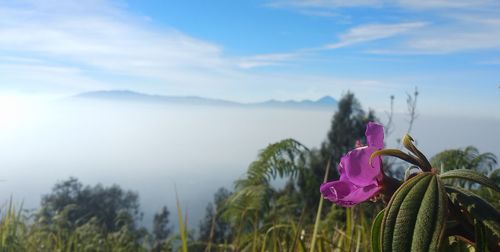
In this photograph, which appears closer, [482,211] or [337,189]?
[482,211]

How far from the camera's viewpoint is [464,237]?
1.90 feet

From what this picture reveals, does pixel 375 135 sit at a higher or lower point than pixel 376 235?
higher

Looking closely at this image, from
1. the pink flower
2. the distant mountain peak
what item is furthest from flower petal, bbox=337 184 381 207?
the distant mountain peak

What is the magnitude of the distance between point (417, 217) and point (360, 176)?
0.35ft

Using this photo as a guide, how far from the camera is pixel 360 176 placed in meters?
0.60

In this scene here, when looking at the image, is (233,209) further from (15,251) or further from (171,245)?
(15,251)

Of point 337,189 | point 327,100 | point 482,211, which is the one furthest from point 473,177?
point 327,100

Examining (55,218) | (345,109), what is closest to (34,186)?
(345,109)

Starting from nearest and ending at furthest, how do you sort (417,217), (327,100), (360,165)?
(417,217), (360,165), (327,100)

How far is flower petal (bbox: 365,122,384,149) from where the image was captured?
619 mm

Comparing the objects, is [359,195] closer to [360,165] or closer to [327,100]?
[360,165]

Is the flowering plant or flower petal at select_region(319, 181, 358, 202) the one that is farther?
flower petal at select_region(319, 181, 358, 202)

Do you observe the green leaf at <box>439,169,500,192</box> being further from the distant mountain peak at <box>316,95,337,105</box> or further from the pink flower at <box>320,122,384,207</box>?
the distant mountain peak at <box>316,95,337,105</box>

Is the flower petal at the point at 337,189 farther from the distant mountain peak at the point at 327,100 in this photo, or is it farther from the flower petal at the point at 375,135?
the distant mountain peak at the point at 327,100
